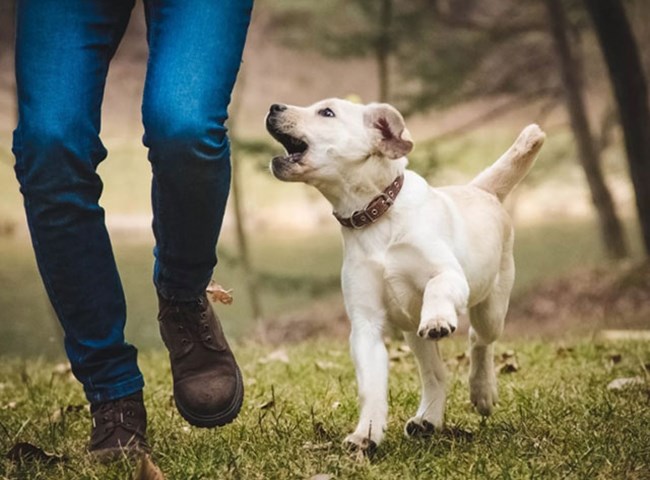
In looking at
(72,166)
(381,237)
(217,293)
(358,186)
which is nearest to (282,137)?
(358,186)

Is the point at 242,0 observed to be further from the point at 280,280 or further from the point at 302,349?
the point at 280,280

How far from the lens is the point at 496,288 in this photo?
3.59m

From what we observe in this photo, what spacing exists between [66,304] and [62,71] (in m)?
0.61

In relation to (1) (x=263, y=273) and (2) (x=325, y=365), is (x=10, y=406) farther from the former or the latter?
(1) (x=263, y=273)

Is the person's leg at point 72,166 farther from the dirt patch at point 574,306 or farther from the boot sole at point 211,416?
the dirt patch at point 574,306

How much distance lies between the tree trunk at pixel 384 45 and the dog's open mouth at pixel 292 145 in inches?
365

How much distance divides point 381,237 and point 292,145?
0.42 m

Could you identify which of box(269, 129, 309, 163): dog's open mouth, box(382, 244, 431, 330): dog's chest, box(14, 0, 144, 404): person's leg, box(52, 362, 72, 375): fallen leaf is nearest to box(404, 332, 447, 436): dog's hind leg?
box(382, 244, 431, 330): dog's chest

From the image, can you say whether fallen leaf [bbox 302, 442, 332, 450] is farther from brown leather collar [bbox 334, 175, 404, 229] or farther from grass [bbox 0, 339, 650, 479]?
brown leather collar [bbox 334, 175, 404, 229]

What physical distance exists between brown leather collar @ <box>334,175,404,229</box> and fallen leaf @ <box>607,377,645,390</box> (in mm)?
1267

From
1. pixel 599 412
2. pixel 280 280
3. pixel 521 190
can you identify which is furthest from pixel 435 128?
pixel 599 412

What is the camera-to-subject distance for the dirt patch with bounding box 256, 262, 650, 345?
9.92 metres

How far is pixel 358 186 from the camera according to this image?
122 inches

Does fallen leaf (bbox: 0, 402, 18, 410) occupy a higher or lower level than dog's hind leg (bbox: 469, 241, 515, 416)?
lower
